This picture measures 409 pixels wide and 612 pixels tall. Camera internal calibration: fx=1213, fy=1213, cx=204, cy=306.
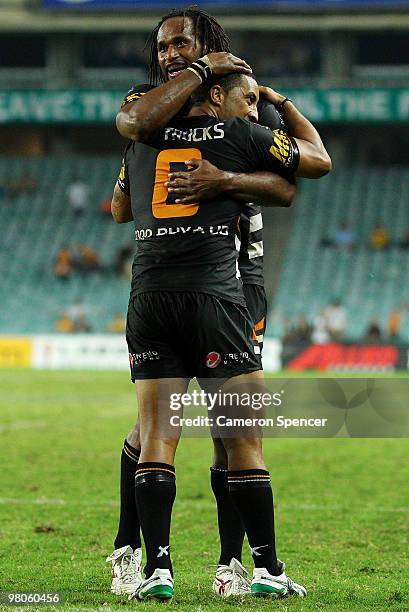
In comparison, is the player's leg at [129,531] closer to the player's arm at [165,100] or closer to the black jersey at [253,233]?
the black jersey at [253,233]

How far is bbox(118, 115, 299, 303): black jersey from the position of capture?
5.06 metres

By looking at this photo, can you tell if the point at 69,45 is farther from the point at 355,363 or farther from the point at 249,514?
the point at 249,514

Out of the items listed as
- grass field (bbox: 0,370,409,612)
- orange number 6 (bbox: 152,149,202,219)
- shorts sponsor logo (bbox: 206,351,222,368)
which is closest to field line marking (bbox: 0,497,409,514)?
grass field (bbox: 0,370,409,612)

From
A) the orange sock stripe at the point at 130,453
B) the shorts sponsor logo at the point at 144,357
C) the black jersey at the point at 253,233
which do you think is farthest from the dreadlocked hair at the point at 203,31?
the orange sock stripe at the point at 130,453

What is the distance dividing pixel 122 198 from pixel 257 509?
4.93 ft

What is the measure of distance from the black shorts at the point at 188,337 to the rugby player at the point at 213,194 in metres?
0.47

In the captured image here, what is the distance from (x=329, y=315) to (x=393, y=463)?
58.6 feet

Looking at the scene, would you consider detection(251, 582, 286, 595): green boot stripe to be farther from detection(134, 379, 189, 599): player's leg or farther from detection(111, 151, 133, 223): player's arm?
detection(111, 151, 133, 223): player's arm

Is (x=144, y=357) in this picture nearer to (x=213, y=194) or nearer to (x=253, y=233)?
(x=213, y=194)

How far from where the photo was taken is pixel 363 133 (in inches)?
1473

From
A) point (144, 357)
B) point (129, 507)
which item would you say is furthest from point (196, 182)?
point (129, 507)

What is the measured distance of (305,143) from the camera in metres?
5.24

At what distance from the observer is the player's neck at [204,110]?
200 inches

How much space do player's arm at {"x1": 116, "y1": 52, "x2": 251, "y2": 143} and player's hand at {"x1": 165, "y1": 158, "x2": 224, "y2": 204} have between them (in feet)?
0.67
